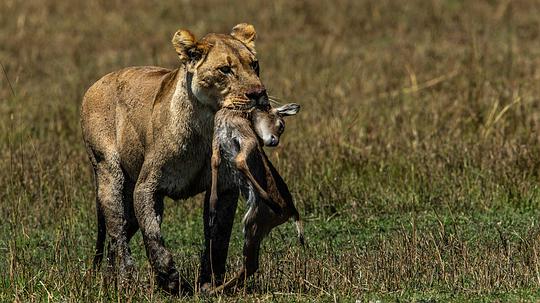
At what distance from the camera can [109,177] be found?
8.27m

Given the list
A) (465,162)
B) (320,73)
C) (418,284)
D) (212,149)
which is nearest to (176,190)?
(212,149)

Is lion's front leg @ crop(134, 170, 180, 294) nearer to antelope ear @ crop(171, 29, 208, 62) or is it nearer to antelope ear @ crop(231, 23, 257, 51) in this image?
antelope ear @ crop(171, 29, 208, 62)

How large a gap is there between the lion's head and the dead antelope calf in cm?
10

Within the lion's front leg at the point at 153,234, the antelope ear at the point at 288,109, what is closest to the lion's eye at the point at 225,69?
the antelope ear at the point at 288,109

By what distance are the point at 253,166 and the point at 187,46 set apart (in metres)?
0.86

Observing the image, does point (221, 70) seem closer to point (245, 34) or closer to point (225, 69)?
point (225, 69)

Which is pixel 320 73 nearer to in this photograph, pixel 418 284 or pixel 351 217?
pixel 351 217

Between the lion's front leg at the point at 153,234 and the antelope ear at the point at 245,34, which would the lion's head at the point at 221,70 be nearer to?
the antelope ear at the point at 245,34

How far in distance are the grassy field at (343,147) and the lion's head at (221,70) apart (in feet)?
3.73

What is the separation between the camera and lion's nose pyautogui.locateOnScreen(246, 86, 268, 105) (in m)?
7.05

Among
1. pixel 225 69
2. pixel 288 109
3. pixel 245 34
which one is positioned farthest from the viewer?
pixel 245 34

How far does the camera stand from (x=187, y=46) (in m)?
7.41

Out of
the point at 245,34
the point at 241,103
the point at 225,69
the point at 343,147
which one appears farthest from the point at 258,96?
the point at 343,147

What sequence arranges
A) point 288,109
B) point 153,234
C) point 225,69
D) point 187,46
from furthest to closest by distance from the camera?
point 153,234, point 187,46, point 225,69, point 288,109
